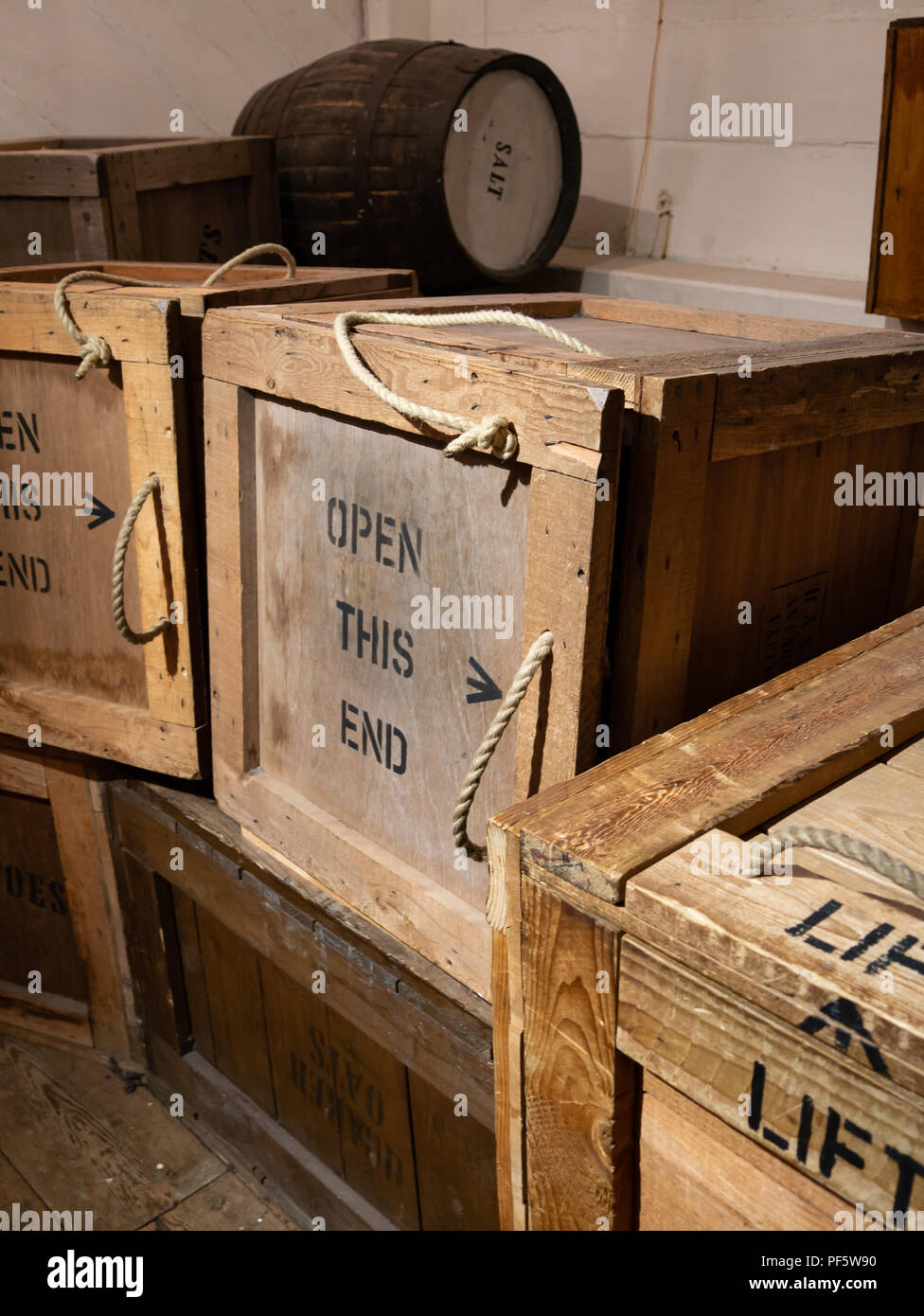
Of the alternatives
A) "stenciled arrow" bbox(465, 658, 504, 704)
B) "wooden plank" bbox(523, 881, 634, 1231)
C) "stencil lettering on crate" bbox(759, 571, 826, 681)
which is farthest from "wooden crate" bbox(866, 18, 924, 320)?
"wooden plank" bbox(523, 881, 634, 1231)

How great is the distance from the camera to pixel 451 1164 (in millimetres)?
1680

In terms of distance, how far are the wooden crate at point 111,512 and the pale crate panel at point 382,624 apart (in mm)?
206

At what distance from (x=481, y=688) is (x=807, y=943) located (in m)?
0.59

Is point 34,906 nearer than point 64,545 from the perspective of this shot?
No

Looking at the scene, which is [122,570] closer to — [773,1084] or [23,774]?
[23,774]

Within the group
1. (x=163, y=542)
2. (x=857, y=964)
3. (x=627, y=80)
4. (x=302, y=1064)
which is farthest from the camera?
(x=627, y=80)

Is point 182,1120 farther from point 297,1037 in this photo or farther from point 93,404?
point 93,404

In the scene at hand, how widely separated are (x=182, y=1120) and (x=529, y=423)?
2035mm

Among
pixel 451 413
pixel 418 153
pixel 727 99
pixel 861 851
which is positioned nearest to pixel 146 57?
pixel 418 153

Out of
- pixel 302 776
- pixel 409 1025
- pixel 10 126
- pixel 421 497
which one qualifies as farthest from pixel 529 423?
pixel 10 126

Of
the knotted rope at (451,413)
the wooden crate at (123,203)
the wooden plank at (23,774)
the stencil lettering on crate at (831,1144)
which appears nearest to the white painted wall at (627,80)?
the wooden crate at (123,203)

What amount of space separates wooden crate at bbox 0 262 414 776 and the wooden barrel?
1130 mm

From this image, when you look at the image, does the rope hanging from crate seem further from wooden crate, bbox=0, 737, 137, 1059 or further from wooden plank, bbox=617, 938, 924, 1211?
wooden plank, bbox=617, 938, 924, 1211

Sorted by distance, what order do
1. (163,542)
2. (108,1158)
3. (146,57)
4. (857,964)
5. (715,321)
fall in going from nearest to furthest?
(857,964) → (715,321) → (163,542) → (108,1158) → (146,57)
